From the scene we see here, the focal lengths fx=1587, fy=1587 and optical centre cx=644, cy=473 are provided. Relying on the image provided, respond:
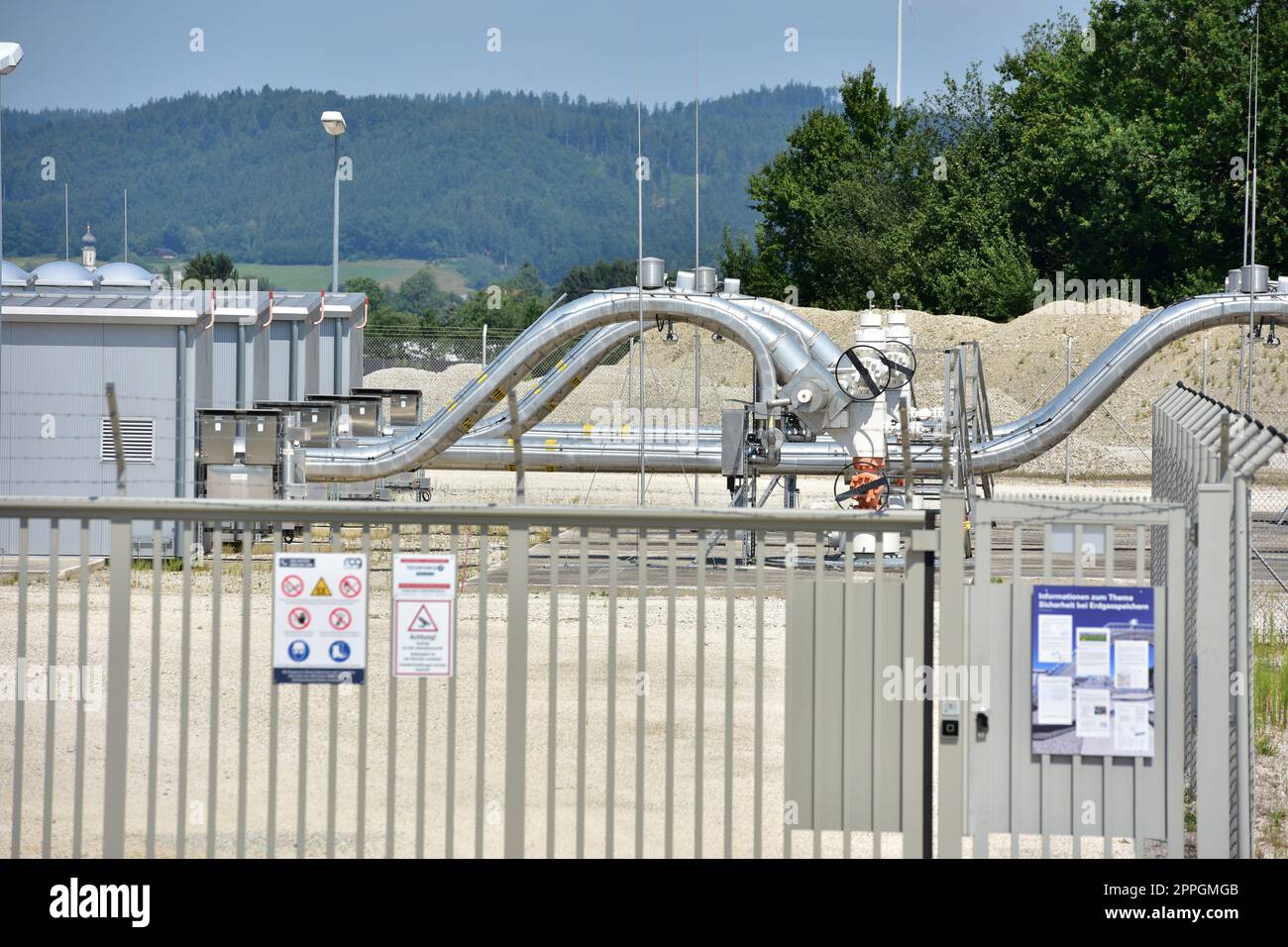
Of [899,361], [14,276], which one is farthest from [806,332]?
[14,276]

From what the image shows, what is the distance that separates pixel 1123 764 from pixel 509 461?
16.7m

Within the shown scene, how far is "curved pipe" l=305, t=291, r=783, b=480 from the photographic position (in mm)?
19531

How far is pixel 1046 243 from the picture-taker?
47844 millimetres

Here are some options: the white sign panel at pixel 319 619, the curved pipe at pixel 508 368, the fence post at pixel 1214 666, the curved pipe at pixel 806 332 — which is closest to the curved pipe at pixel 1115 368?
the curved pipe at pixel 806 332

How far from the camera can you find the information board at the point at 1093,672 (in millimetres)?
5883

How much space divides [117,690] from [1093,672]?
361 centimetres

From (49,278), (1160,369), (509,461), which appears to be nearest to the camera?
(509,461)

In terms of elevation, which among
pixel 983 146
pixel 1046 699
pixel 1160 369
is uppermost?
pixel 983 146

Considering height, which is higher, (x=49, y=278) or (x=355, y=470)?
(x=49, y=278)

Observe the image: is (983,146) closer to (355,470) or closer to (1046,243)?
(1046,243)

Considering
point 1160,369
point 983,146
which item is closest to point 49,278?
point 1160,369

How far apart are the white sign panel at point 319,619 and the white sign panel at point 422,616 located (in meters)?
0.14

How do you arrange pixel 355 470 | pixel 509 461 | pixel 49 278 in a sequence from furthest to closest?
1. pixel 49 278
2. pixel 509 461
3. pixel 355 470

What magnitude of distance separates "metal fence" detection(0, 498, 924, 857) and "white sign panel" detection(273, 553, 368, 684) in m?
0.12
